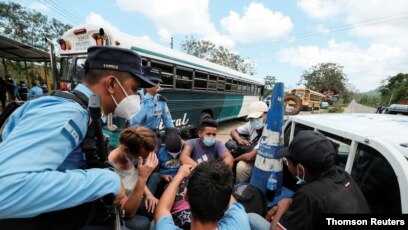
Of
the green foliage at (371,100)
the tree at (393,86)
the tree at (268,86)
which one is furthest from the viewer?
the green foliage at (371,100)

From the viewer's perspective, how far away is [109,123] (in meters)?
4.39

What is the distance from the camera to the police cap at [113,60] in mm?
1262

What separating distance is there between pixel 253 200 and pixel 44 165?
75.2 inches

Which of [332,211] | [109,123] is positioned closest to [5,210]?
[332,211]

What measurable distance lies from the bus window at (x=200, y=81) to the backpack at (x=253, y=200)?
5417 mm

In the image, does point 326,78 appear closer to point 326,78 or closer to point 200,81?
point 326,78

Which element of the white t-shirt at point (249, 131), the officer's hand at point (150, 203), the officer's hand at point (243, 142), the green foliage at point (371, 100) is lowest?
the green foliage at point (371, 100)

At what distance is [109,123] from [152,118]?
3.02 feet

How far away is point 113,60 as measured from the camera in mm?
1287

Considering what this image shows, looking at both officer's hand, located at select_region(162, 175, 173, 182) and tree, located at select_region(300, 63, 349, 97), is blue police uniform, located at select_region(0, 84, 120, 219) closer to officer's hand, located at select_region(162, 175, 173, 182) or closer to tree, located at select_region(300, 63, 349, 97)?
officer's hand, located at select_region(162, 175, 173, 182)

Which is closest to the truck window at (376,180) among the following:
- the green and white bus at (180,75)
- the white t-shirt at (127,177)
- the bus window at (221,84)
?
the white t-shirt at (127,177)

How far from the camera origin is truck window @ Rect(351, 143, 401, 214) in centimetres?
164

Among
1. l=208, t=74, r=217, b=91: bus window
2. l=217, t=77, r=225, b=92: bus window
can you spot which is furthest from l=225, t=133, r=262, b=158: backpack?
l=217, t=77, r=225, b=92: bus window

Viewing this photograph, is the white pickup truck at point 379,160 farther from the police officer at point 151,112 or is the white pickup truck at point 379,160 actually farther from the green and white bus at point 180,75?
the green and white bus at point 180,75
